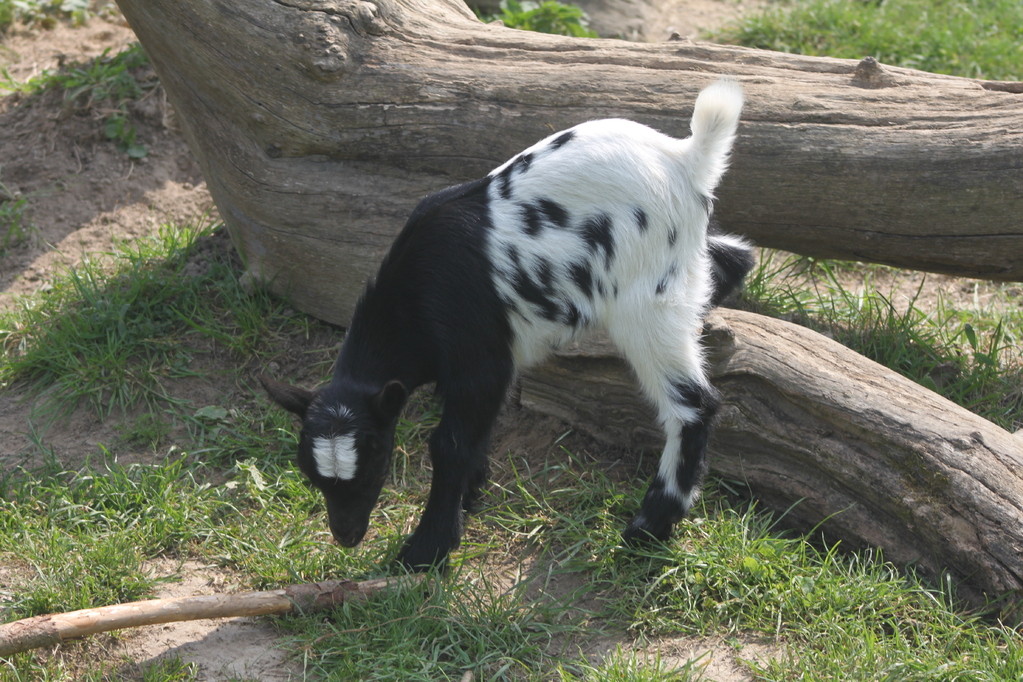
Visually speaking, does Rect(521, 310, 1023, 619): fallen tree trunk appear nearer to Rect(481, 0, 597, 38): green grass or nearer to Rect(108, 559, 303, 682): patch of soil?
Rect(108, 559, 303, 682): patch of soil

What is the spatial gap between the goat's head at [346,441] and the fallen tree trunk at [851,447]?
3.75 ft

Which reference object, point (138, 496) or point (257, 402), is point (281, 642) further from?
point (257, 402)

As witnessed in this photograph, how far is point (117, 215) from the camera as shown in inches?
260

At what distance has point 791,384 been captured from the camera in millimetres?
4445

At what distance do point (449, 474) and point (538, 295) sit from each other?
83 centimetres

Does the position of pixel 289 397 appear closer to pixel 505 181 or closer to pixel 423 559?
pixel 423 559

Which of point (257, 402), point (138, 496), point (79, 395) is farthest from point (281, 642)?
point (79, 395)

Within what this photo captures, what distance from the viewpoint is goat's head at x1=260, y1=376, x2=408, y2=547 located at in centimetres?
401

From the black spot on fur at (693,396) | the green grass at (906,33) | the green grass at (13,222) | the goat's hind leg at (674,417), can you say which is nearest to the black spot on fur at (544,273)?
the goat's hind leg at (674,417)

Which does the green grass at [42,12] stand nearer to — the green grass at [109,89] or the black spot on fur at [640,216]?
the green grass at [109,89]

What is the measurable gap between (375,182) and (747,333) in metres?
2.11

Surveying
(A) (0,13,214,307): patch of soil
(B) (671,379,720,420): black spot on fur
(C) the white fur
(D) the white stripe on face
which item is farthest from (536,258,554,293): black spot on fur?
(A) (0,13,214,307): patch of soil

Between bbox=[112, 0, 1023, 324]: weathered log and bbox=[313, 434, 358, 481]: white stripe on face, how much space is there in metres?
1.63

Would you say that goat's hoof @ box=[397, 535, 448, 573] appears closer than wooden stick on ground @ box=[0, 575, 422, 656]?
No
